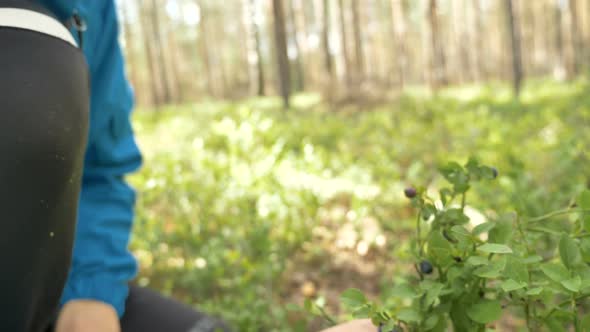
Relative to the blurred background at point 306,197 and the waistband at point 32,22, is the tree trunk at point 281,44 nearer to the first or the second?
the blurred background at point 306,197

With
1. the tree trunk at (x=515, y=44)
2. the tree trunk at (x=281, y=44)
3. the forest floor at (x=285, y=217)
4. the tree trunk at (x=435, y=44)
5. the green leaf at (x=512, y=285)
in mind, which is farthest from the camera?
the tree trunk at (x=435, y=44)

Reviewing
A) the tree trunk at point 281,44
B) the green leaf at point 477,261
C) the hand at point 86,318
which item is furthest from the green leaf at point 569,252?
the tree trunk at point 281,44

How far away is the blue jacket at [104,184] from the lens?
1261 mm

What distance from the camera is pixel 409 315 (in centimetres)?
76

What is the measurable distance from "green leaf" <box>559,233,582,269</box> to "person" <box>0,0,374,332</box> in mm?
760

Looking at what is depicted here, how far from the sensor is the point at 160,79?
2248cm

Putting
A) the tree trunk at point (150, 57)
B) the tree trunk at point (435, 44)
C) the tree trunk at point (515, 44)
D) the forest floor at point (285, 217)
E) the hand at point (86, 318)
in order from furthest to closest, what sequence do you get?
the tree trunk at point (150, 57) → the tree trunk at point (435, 44) → the tree trunk at point (515, 44) → the forest floor at point (285, 217) → the hand at point (86, 318)

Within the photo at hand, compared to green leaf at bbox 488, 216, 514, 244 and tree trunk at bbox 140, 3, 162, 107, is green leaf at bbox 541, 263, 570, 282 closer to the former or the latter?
green leaf at bbox 488, 216, 514, 244

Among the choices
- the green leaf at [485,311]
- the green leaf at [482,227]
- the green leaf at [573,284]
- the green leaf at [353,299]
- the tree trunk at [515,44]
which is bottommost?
the tree trunk at [515,44]

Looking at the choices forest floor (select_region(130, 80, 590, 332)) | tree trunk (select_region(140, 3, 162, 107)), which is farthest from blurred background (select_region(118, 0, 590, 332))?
tree trunk (select_region(140, 3, 162, 107))

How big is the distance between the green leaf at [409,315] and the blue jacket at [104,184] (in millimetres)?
778

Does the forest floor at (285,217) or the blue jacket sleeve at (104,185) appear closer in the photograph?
the blue jacket sleeve at (104,185)

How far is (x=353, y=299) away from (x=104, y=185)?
2.75 ft

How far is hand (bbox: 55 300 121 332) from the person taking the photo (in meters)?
1.17
